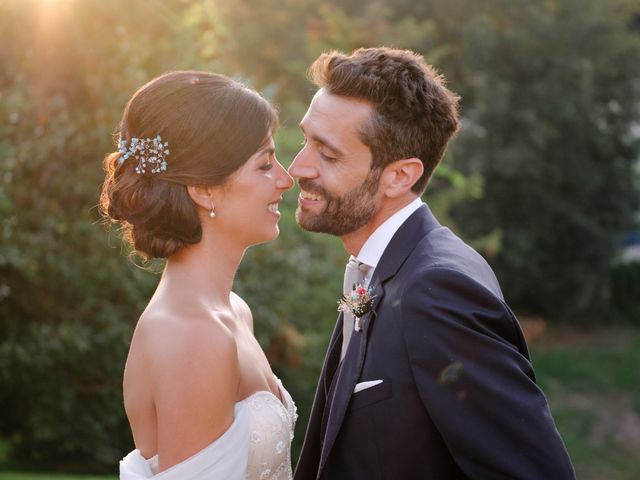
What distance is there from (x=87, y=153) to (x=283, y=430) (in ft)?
17.4

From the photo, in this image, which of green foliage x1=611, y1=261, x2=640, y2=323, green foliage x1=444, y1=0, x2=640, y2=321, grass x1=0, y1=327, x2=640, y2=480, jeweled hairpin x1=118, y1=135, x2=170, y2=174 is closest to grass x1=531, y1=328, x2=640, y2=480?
grass x1=0, y1=327, x2=640, y2=480

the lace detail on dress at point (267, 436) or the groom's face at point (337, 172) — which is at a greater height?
the groom's face at point (337, 172)

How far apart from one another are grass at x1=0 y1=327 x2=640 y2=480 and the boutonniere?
11600 millimetres

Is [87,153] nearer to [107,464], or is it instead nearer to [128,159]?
[107,464]

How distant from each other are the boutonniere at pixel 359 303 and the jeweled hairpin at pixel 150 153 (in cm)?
85

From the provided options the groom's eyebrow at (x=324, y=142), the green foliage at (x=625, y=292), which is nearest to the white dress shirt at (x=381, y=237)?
the groom's eyebrow at (x=324, y=142)

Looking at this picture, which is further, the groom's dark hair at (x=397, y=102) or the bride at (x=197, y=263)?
the groom's dark hair at (x=397, y=102)

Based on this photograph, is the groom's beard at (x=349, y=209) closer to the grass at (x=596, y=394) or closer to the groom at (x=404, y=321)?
the groom at (x=404, y=321)

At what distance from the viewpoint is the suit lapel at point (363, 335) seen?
2.96m

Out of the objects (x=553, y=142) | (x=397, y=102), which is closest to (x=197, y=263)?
(x=397, y=102)

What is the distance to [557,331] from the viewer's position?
2222cm

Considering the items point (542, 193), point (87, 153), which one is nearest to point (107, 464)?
point (87, 153)

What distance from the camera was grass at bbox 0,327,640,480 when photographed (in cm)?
1441

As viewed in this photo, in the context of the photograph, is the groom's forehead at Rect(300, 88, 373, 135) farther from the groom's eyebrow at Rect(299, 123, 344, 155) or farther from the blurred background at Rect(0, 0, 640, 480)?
the blurred background at Rect(0, 0, 640, 480)
